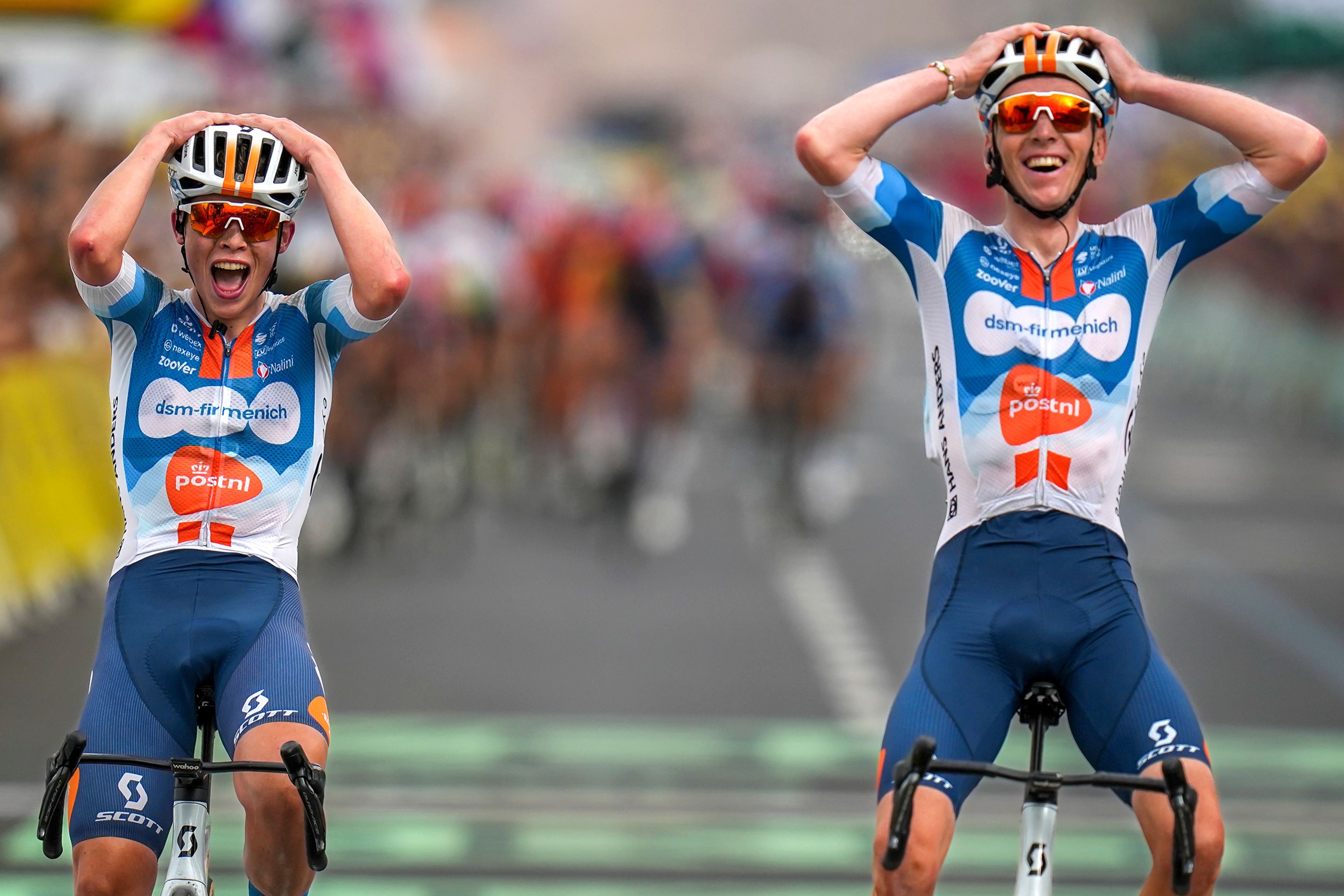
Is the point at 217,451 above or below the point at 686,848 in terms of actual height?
above

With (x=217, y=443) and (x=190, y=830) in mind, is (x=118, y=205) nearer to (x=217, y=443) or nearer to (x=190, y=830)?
(x=217, y=443)

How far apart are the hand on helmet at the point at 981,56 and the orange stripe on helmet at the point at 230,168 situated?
1786mm

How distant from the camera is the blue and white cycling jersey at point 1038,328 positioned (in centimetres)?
556

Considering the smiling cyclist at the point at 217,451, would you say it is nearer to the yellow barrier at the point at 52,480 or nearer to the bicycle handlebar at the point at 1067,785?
the bicycle handlebar at the point at 1067,785

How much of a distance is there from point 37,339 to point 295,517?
9.73 metres

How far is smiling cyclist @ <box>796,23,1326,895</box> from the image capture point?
5473mm

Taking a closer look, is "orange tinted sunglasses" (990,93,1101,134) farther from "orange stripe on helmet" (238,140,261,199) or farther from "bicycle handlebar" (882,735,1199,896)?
"orange stripe on helmet" (238,140,261,199)

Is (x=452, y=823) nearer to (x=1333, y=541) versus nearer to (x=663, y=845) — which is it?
(x=663, y=845)

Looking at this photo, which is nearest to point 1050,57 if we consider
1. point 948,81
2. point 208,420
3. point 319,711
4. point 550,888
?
point 948,81

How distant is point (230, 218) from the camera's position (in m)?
5.52

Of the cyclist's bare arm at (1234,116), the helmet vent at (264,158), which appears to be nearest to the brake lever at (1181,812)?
the cyclist's bare arm at (1234,116)

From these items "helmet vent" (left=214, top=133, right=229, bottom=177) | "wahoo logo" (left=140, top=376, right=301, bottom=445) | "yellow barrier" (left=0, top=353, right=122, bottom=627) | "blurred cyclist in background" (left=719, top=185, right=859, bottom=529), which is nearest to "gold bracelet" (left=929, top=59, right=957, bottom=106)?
"helmet vent" (left=214, top=133, right=229, bottom=177)

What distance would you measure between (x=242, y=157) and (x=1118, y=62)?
2178 millimetres

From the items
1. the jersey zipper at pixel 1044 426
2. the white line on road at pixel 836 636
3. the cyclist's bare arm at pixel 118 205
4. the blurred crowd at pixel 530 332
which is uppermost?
the blurred crowd at pixel 530 332
